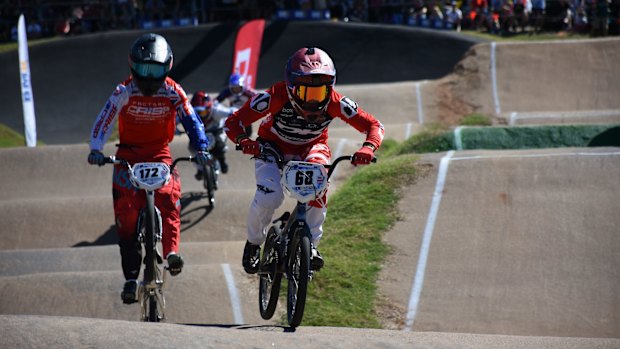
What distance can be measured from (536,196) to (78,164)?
10.4 metres

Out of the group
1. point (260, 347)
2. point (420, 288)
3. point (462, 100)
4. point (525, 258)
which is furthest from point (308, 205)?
point (462, 100)

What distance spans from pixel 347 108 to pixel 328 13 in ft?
73.2


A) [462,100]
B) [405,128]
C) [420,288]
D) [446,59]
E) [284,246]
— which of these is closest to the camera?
[284,246]

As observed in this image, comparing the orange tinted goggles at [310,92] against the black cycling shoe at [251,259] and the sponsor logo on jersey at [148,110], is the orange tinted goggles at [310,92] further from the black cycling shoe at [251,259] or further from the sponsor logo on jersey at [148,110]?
the sponsor logo on jersey at [148,110]

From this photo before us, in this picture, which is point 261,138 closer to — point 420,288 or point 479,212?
point 420,288

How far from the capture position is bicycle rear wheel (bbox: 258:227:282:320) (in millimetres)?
8195

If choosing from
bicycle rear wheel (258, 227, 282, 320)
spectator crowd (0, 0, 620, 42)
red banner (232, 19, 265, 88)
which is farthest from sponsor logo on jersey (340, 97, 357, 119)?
spectator crowd (0, 0, 620, 42)

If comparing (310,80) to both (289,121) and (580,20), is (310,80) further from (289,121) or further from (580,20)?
(580,20)

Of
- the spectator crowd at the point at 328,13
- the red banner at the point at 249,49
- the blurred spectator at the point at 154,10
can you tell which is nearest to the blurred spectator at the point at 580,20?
the spectator crowd at the point at 328,13

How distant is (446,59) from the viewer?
27.7 m

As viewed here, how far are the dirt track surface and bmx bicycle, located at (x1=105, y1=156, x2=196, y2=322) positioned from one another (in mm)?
736

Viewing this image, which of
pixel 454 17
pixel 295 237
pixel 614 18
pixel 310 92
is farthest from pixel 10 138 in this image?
pixel 295 237

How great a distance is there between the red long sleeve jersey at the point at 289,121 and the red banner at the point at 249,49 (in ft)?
57.7

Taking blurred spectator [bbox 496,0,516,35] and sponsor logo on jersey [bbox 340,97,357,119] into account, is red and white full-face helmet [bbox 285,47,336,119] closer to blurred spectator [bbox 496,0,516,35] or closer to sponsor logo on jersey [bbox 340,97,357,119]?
sponsor logo on jersey [bbox 340,97,357,119]
